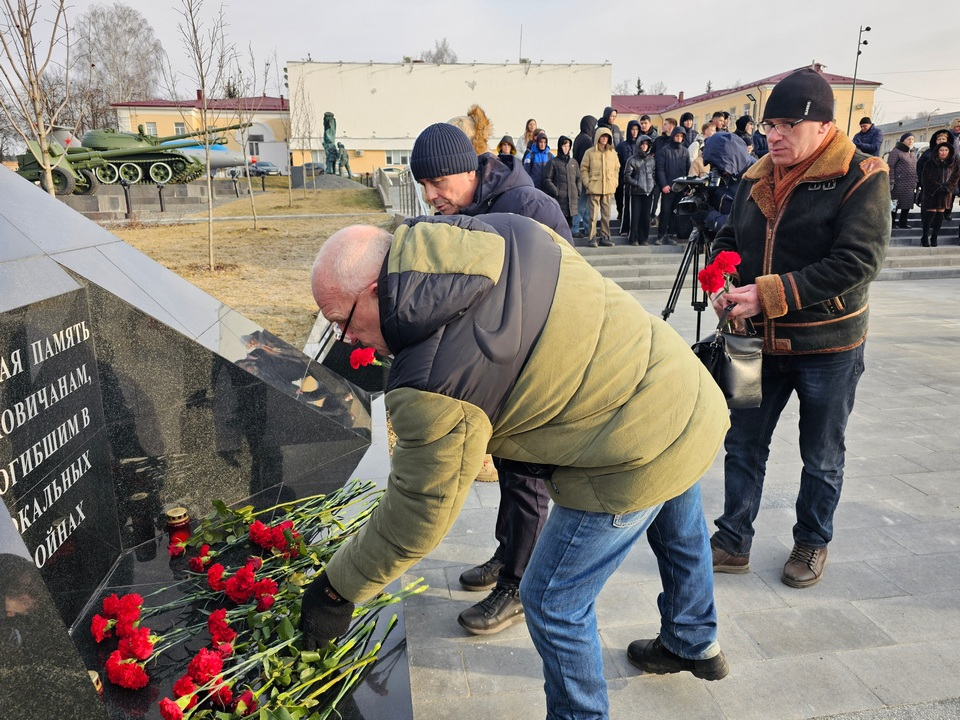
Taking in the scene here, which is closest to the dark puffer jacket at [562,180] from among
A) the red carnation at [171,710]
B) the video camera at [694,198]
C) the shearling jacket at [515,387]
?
the video camera at [694,198]

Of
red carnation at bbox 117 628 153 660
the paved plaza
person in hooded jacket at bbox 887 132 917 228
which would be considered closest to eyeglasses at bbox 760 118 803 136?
the paved plaza

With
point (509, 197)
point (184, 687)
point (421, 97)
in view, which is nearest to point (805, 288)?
point (509, 197)

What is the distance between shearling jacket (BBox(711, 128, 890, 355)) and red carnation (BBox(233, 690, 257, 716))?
1.95 meters

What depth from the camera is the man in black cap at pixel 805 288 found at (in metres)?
2.30

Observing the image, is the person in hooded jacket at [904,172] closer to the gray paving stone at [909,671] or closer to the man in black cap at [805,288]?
the man in black cap at [805,288]

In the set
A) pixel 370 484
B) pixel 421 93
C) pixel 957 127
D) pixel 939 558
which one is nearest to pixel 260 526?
pixel 370 484

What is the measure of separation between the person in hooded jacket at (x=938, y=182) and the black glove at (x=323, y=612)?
12.5 m

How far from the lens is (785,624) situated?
2424 millimetres

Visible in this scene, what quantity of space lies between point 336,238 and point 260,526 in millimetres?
1486

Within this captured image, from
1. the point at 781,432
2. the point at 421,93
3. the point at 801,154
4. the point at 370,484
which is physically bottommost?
the point at 781,432

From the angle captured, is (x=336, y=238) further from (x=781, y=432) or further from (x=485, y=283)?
(x=781, y=432)

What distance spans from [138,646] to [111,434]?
87 cm

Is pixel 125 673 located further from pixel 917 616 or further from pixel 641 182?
pixel 641 182

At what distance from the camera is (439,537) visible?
1.47 metres
